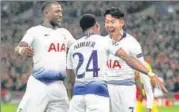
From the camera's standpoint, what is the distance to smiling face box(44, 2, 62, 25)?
481 inches

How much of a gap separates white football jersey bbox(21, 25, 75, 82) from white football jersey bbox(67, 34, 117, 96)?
64 centimetres

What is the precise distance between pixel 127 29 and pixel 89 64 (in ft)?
91.2

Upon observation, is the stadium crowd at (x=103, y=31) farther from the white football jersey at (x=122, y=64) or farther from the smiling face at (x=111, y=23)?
the smiling face at (x=111, y=23)

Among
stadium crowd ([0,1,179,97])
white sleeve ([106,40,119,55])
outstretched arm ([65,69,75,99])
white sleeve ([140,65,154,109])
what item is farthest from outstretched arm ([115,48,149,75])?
stadium crowd ([0,1,179,97])

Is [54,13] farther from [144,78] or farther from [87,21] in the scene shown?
[144,78]

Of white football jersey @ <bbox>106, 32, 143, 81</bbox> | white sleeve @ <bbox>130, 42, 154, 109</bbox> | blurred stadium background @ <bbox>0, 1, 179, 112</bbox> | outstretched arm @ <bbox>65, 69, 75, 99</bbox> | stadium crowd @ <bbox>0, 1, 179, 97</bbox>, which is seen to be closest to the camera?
outstretched arm @ <bbox>65, 69, 75, 99</bbox>

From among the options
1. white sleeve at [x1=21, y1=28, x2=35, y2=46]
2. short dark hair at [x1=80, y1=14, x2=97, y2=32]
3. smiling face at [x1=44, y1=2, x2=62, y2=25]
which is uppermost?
smiling face at [x1=44, y1=2, x2=62, y2=25]

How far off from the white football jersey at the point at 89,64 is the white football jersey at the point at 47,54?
0.64m

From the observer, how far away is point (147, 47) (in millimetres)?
37719

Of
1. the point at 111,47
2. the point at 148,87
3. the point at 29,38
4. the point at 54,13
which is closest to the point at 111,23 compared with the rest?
the point at 111,47

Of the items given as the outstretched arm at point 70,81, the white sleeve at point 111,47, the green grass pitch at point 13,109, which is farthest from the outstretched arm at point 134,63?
the green grass pitch at point 13,109

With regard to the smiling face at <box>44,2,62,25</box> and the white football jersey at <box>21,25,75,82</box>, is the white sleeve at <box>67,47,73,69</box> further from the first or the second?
the smiling face at <box>44,2,62,25</box>

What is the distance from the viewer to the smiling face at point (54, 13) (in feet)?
40.1

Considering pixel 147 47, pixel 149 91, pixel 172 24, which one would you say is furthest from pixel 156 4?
pixel 149 91
